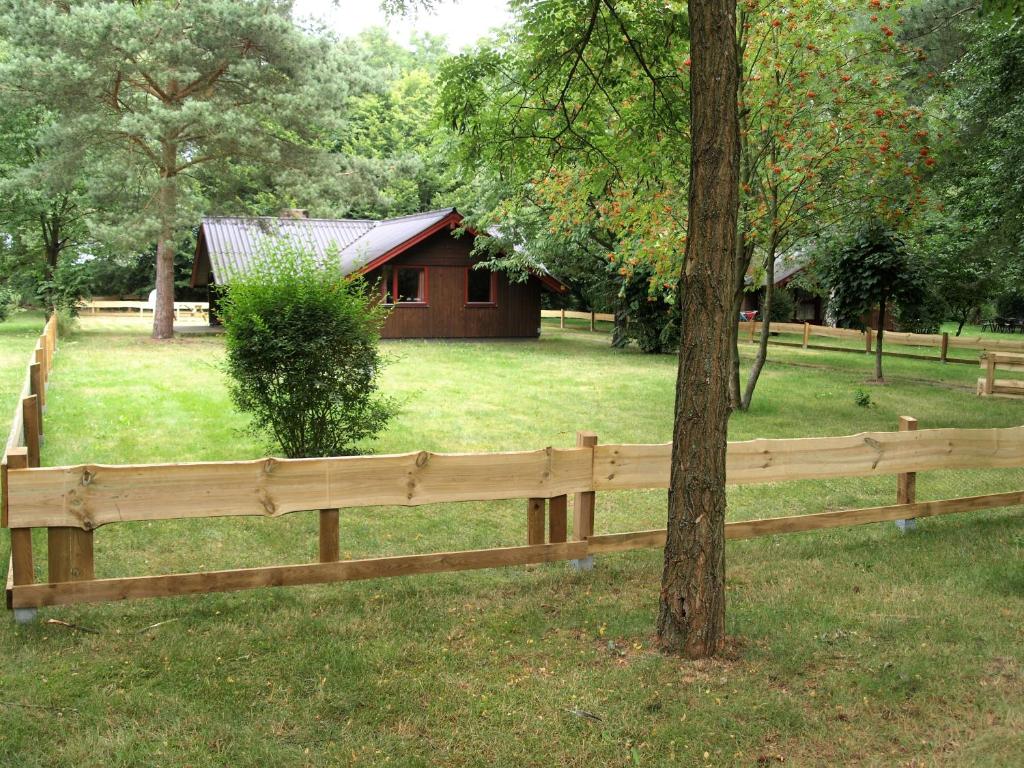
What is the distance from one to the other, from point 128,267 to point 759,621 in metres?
52.2

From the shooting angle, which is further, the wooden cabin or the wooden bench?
the wooden cabin

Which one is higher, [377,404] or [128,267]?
[128,267]

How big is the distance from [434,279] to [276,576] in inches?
1032

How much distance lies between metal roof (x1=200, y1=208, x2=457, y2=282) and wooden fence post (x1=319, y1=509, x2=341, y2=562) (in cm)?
2341

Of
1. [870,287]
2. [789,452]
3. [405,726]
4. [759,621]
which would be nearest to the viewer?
[405,726]

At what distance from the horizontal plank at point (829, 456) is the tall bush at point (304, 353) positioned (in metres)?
3.71

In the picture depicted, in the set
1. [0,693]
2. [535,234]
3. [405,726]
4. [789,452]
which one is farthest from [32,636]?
[535,234]

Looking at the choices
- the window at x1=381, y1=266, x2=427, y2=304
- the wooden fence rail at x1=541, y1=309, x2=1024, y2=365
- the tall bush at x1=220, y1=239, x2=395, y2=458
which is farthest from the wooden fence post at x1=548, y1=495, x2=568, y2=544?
the window at x1=381, y1=266, x2=427, y2=304

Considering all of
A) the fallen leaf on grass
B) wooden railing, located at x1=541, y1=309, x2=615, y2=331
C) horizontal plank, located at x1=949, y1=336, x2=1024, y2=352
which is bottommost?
the fallen leaf on grass

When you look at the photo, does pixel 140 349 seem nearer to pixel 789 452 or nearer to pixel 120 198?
pixel 120 198

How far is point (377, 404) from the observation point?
9164 millimetres

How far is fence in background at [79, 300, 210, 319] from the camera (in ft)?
144

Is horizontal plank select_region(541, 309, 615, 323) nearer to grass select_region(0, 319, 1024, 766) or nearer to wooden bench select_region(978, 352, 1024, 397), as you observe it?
wooden bench select_region(978, 352, 1024, 397)

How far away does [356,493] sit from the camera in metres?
5.30
